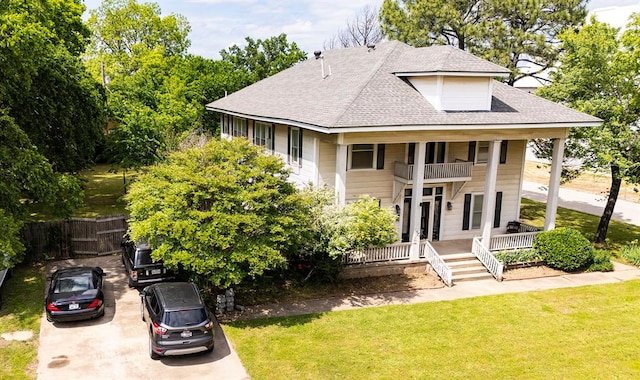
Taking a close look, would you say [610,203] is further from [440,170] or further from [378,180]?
[378,180]

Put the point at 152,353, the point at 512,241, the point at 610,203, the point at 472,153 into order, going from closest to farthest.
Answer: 1. the point at 152,353
2. the point at 512,241
3. the point at 472,153
4. the point at 610,203

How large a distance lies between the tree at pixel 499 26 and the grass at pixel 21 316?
103ft

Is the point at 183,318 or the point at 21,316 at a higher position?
the point at 183,318

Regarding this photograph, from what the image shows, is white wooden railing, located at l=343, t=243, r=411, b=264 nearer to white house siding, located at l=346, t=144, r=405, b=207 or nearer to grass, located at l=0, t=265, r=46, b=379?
white house siding, located at l=346, t=144, r=405, b=207

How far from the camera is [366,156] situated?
21.4m

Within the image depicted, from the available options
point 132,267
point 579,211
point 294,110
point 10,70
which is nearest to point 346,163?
point 294,110

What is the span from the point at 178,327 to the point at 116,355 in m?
2.10

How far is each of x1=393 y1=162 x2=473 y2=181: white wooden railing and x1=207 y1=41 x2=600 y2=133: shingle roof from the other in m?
2.07

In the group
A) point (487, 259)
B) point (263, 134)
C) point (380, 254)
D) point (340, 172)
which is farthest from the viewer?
point (263, 134)

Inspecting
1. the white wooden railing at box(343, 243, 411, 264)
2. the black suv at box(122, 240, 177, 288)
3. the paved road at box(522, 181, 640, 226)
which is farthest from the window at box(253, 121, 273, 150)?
the paved road at box(522, 181, 640, 226)

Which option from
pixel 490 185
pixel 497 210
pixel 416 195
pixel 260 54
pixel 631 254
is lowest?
pixel 631 254

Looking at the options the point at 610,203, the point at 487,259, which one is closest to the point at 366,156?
the point at 487,259

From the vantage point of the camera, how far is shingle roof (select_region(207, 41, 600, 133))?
1950cm

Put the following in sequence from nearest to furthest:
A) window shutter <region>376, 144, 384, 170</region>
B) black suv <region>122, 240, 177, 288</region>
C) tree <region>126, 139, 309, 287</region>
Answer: tree <region>126, 139, 309, 287</region>
black suv <region>122, 240, 177, 288</region>
window shutter <region>376, 144, 384, 170</region>
